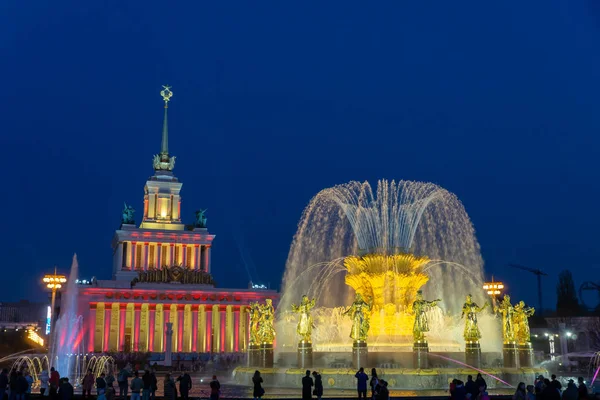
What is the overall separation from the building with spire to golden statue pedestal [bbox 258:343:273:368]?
1772 inches

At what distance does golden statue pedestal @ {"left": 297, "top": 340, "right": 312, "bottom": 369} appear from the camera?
25.0 m

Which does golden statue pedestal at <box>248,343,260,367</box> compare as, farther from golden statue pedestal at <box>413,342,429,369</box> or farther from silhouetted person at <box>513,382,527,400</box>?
silhouetted person at <box>513,382,527,400</box>

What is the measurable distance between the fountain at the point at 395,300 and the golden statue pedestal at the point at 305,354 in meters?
0.04

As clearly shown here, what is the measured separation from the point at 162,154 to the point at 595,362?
65.3m

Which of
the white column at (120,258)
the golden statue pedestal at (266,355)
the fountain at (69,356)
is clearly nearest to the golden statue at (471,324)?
the golden statue pedestal at (266,355)

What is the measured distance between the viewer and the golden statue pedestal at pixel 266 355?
2659cm

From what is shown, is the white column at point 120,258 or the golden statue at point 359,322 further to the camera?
the white column at point 120,258

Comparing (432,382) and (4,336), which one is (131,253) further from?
(432,382)

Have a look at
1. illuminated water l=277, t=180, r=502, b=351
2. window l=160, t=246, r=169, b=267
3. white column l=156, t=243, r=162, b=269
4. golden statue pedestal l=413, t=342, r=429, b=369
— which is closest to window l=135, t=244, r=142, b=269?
white column l=156, t=243, r=162, b=269

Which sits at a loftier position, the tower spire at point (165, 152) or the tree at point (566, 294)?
the tower spire at point (165, 152)

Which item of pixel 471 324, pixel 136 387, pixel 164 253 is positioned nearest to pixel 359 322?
pixel 471 324

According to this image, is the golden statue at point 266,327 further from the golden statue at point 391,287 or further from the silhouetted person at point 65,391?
the silhouetted person at point 65,391

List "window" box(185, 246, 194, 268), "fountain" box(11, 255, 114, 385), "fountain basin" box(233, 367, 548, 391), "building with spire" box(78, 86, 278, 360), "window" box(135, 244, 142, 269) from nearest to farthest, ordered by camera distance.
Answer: "fountain basin" box(233, 367, 548, 391)
"fountain" box(11, 255, 114, 385)
"building with spire" box(78, 86, 278, 360)
"window" box(135, 244, 142, 269)
"window" box(185, 246, 194, 268)

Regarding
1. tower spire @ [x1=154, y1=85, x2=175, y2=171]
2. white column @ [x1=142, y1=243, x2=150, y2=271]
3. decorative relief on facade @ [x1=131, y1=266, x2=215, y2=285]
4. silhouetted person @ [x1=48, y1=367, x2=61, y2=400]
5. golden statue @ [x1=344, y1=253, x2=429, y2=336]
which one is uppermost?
tower spire @ [x1=154, y1=85, x2=175, y2=171]
